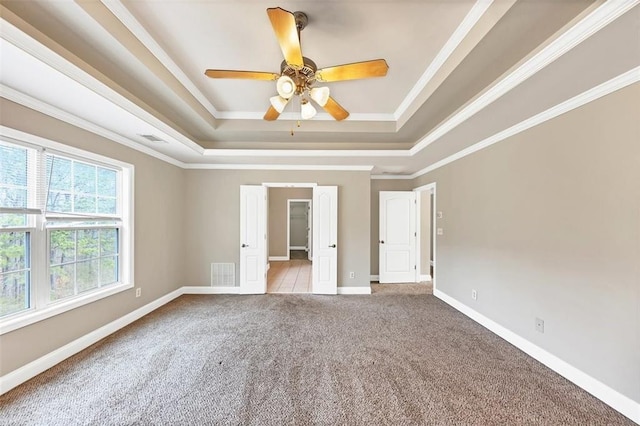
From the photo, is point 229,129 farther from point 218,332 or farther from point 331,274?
point 331,274

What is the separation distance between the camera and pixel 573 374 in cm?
217

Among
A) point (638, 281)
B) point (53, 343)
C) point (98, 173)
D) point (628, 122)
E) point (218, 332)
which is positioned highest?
point (628, 122)

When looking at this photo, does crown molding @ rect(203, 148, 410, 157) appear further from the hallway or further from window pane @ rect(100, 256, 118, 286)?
the hallway

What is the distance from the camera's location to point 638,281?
1.77 meters

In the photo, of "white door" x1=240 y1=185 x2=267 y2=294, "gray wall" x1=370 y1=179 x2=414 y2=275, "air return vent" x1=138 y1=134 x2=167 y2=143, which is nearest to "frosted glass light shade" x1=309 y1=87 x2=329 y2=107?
"air return vent" x1=138 y1=134 x2=167 y2=143

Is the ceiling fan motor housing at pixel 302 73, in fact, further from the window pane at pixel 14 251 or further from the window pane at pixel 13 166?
the window pane at pixel 14 251

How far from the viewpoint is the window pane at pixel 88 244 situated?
2.76 m

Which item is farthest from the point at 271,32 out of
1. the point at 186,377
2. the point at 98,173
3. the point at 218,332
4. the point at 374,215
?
the point at 374,215

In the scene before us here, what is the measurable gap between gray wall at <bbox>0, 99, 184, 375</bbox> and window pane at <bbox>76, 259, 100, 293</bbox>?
21 cm

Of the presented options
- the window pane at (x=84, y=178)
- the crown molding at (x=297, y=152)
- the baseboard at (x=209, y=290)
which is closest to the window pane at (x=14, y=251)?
the window pane at (x=84, y=178)

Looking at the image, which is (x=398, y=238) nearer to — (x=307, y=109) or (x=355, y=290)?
(x=355, y=290)

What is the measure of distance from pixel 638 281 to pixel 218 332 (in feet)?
12.7

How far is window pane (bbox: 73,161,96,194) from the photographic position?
2693 millimetres

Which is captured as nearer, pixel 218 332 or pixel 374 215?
pixel 218 332
